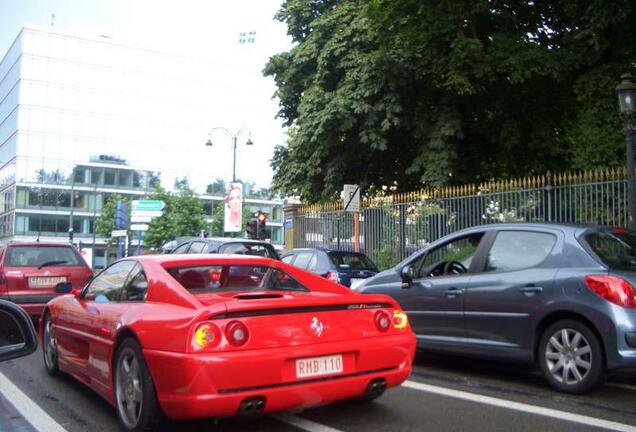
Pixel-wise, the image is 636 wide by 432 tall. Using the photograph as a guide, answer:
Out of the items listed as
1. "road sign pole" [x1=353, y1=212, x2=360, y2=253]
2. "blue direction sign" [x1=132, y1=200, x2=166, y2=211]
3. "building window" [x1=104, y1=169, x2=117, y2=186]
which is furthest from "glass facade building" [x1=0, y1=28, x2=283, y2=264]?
"road sign pole" [x1=353, y1=212, x2=360, y2=253]

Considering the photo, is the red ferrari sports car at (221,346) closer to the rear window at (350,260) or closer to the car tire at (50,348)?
the car tire at (50,348)

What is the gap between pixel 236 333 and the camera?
4.14 meters

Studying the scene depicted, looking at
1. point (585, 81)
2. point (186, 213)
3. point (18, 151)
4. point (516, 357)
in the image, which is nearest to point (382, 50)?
point (585, 81)

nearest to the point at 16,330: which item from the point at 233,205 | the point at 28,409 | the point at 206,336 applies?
the point at 206,336

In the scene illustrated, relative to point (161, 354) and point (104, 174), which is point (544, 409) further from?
point (104, 174)

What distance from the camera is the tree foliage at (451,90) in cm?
1488

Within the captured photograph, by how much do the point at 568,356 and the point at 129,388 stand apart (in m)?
3.81

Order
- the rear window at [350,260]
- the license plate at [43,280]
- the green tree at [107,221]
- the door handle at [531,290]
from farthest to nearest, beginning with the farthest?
1. the green tree at [107,221]
2. the rear window at [350,260]
3. the license plate at [43,280]
4. the door handle at [531,290]

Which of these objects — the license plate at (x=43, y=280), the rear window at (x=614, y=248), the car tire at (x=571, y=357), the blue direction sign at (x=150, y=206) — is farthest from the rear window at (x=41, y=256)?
the blue direction sign at (x=150, y=206)

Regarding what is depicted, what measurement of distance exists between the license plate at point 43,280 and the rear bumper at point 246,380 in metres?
6.87

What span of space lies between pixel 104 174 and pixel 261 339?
234 feet

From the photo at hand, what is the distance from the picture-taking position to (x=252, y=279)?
592 cm

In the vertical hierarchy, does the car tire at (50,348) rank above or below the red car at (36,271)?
below

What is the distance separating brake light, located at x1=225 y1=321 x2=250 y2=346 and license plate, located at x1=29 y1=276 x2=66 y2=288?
283 inches
